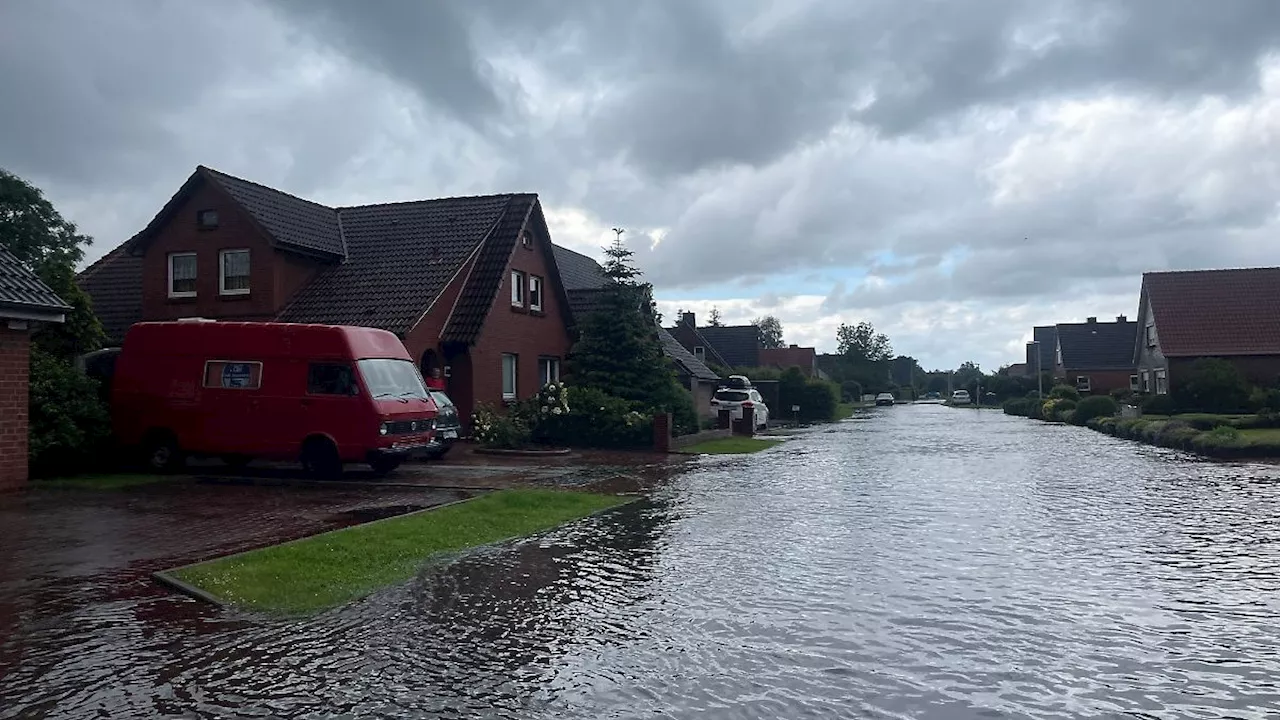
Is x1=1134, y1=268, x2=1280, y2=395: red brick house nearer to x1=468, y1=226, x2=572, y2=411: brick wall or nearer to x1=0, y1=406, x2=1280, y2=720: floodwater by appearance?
x1=468, y1=226, x2=572, y2=411: brick wall

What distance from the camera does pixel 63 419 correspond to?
57.5 ft

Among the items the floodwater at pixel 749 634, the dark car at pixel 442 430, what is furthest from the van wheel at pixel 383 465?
the floodwater at pixel 749 634

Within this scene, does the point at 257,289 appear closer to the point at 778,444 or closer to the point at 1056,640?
the point at 778,444

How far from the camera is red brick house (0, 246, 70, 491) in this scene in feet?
51.7

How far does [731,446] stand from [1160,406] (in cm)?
2410

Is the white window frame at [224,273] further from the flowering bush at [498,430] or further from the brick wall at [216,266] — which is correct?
the flowering bush at [498,430]

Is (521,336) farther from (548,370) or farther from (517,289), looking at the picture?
(548,370)

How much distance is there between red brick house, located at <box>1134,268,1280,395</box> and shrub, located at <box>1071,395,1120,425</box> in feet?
7.63

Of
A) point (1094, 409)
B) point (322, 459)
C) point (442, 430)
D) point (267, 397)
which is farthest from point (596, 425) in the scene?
point (1094, 409)

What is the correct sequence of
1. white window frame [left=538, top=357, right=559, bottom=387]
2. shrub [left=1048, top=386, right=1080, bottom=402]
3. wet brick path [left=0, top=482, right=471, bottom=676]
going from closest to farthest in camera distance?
1. wet brick path [left=0, top=482, right=471, bottom=676]
2. white window frame [left=538, top=357, right=559, bottom=387]
3. shrub [left=1048, top=386, right=1080, bottom=402]

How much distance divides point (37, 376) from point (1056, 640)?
17025 millimetres

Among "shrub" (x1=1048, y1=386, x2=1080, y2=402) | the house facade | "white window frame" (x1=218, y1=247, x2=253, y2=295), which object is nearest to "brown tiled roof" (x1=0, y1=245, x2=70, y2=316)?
"white window frame" (x1=218, y1=247, x2=253, y2=295)

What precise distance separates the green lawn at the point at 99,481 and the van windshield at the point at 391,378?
12.9 ft

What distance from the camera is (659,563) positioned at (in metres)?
10.7
